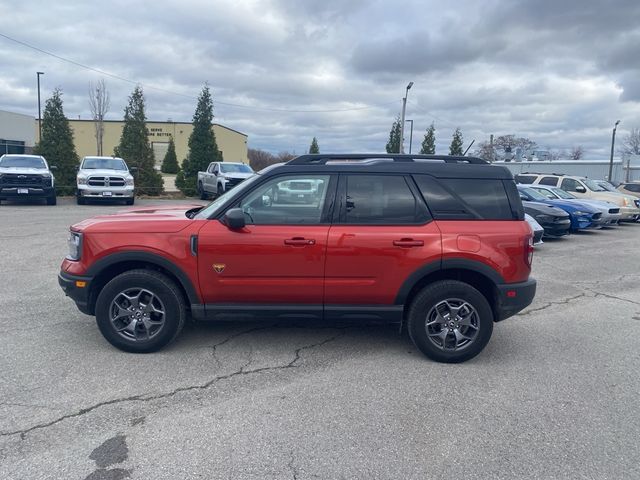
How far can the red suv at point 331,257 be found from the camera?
4.36 meters

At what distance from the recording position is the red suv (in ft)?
14.3

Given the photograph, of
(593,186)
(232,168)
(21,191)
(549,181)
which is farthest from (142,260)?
(593,186)

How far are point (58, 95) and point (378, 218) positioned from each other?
74.9ft

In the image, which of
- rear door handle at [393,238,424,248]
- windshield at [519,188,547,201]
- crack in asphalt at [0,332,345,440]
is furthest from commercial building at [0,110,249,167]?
rear door handle at [393,238,424,248]

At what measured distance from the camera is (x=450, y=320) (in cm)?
448

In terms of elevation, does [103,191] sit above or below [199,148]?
below

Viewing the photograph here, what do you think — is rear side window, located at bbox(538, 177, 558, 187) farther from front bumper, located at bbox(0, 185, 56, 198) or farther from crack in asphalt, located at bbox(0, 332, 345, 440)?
front bumper, located at bbox(0, 185, 56, 198)

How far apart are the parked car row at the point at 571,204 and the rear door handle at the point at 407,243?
380 inches

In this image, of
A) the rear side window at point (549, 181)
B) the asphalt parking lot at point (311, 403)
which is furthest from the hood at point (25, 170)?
the rear side window at point (549, 181)

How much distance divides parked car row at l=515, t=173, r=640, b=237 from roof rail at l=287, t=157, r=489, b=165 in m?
8.95

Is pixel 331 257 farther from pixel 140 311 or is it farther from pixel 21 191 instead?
pixel 21 191

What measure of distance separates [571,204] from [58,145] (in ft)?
70.3

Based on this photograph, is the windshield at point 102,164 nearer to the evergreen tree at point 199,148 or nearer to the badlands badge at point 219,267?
the evergreen tree at point 199,148

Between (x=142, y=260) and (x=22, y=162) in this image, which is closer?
(x=142, y=260)
